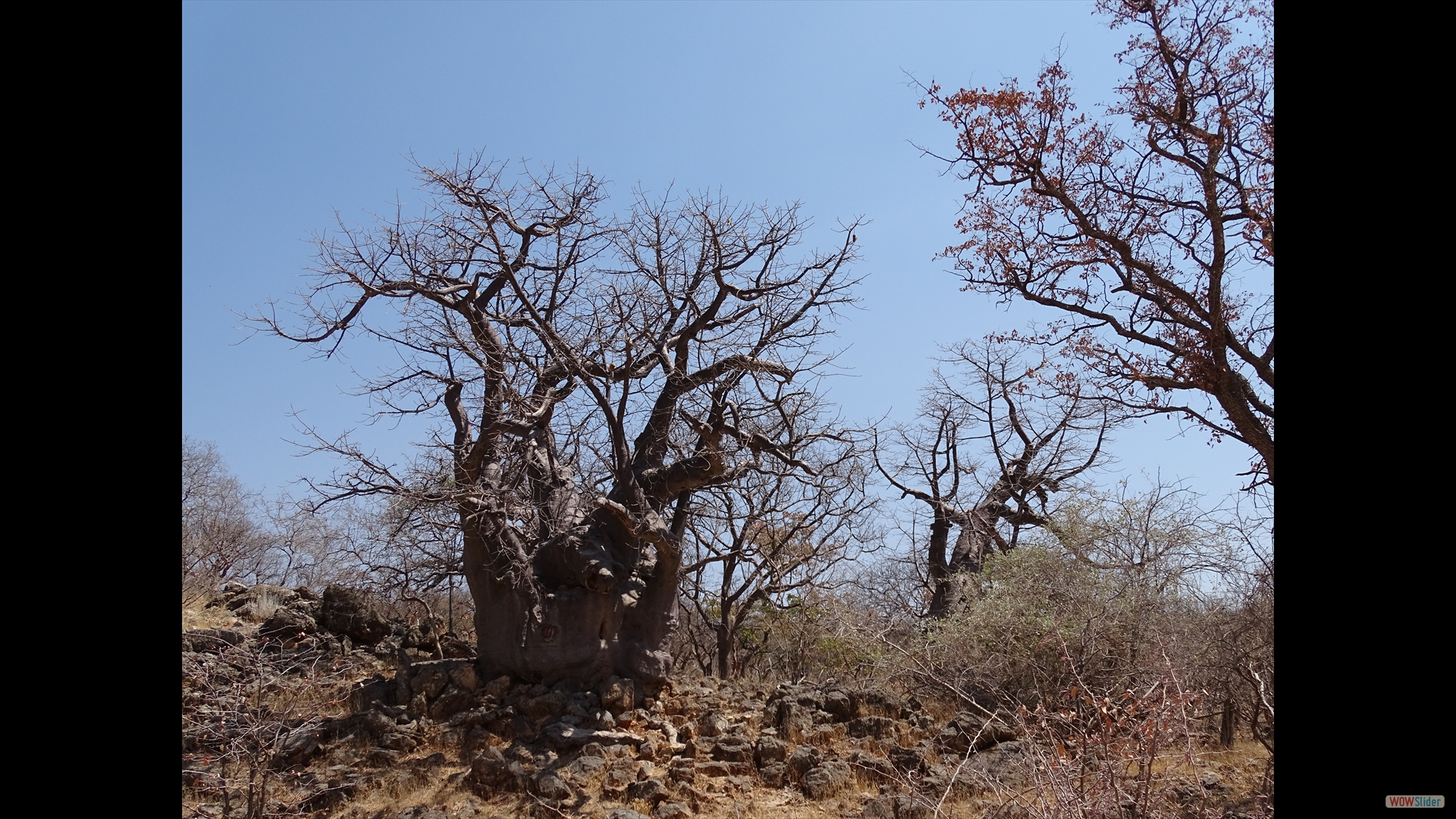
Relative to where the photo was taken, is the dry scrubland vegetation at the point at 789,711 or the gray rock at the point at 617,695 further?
the gray rock at the point at 617,695

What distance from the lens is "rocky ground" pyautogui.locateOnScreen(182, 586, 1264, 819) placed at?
7.50m

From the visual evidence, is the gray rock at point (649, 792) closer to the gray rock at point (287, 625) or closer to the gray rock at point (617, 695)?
the gray rock at point (617, 695)

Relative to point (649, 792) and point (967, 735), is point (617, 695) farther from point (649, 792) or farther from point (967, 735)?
point (967, 735)

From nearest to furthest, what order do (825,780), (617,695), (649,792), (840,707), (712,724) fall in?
(649,792), (825,780), (712,724), (617,695), (840,707)

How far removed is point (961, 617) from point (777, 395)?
352cm

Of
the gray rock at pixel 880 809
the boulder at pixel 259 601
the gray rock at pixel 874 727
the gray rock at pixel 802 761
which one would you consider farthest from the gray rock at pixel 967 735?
the boulder at pixel 259 601

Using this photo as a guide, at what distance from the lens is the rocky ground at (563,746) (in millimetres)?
7496

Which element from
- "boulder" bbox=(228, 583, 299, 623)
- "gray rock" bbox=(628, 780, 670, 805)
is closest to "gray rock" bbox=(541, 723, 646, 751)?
"gray rock" bbox=(628, 780, 670, 805)

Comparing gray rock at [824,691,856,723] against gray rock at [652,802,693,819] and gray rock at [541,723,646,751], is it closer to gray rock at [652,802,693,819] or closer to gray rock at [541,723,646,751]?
gray rock at [541,723,646,751]

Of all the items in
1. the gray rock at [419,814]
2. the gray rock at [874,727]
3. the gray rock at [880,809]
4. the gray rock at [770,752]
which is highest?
the gray rock at [874,727]

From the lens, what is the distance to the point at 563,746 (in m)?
9.52

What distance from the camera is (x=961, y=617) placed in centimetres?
1115

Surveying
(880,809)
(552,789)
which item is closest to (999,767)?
(880,809)
